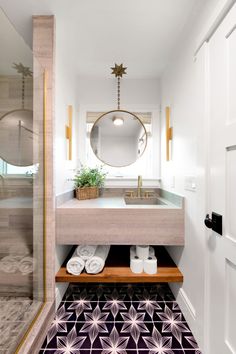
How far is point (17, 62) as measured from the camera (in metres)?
1.57

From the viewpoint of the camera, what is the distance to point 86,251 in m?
1.68

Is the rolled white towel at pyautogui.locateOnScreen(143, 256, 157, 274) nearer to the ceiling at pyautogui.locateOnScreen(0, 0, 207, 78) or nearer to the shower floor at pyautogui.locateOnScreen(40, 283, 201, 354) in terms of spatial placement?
the shower floor at pyautogui.locateOnScreen(40, 283, 201, 354)

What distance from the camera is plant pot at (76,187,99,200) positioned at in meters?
2.08

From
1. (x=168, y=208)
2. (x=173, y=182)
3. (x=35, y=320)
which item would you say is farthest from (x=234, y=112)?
(x=35, y=320)

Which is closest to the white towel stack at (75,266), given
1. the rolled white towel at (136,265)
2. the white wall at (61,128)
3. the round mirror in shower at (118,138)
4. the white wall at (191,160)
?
the white wall at (61,128)

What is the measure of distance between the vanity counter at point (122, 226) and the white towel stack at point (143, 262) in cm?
18

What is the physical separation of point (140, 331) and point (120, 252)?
718 mm

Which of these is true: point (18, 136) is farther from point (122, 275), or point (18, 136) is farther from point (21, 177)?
point (122, 275)

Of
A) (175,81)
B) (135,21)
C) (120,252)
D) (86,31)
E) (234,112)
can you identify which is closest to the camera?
(234,112)

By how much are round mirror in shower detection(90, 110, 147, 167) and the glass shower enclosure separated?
3.18 ft

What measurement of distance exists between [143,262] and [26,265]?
38.4 inches

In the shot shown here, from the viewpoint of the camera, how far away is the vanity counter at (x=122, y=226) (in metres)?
1.54

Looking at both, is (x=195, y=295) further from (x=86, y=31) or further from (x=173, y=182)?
(x=86, y=31)

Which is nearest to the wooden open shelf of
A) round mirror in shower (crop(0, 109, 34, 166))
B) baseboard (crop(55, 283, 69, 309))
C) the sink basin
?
baseboard (crop(55, 283, 69, 309))
